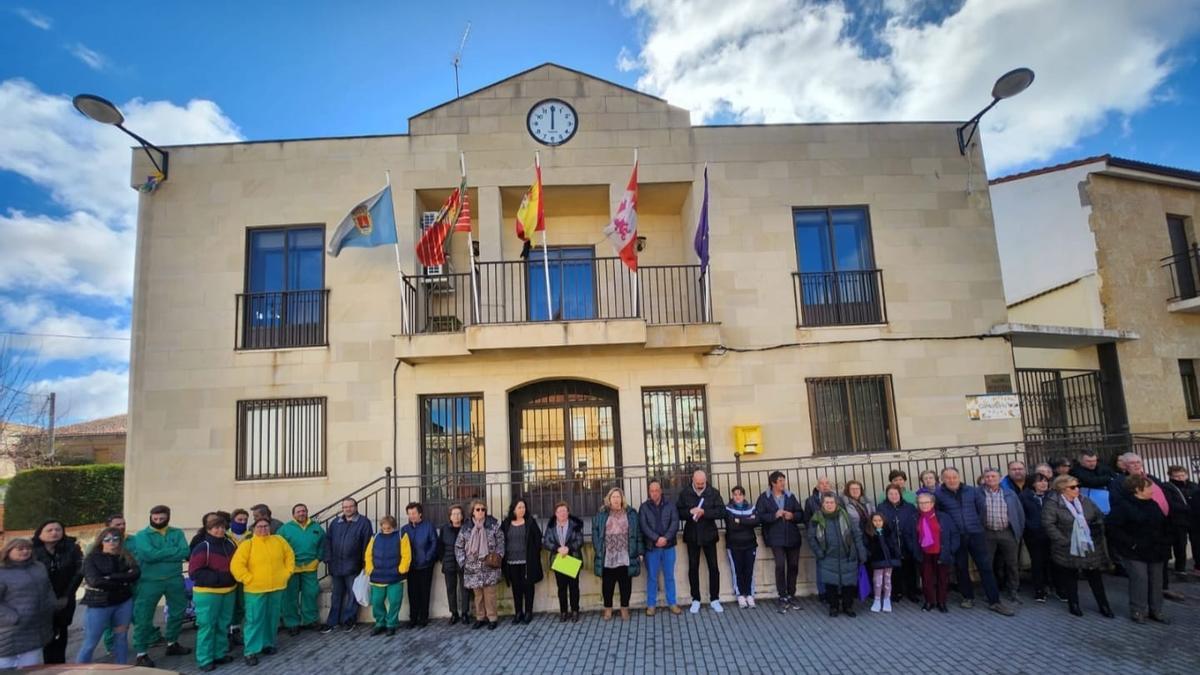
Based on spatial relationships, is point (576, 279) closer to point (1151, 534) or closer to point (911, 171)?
point (911, 171)

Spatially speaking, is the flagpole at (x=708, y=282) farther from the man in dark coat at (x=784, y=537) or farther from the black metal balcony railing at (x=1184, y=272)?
the black metal balcony railing at (x=1184, y=272)

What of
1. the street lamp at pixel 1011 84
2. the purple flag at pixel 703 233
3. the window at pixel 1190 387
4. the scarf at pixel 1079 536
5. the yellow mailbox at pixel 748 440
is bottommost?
the scarf at pixel 1079 536

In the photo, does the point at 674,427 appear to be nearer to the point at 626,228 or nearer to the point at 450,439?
the point at 626,228

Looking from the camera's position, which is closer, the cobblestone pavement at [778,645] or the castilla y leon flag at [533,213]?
the cobblestone pavement at [778,645]

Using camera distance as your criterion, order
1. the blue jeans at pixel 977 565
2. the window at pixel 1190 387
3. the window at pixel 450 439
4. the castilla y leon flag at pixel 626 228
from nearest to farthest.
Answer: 1. the blue jeans at pixel 977 565
2. the castilla y leon flag at pixel 626 228
3. the window at pixel 450 439
4. the window at pixel 1190 387

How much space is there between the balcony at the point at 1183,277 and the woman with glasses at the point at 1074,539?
8551 mm

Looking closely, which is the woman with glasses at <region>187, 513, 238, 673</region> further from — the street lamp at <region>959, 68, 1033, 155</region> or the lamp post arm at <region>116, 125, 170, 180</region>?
the street lamp at <region>959, 68, 1033, 155</region>

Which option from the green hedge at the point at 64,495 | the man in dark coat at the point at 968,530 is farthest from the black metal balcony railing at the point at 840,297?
the green hedge at the point at 64,495

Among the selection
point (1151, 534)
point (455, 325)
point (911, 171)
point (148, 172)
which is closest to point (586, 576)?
point (455, 325)

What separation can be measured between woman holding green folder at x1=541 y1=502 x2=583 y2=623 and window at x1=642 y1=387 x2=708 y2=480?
8.08ft

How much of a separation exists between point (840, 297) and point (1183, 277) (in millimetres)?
8739

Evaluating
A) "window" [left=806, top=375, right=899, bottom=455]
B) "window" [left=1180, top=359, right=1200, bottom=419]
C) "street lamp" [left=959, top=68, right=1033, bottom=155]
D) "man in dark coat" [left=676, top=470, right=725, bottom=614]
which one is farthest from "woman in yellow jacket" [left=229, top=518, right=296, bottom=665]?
"window" [left=1180, top=359, right=1200, bottom=419]

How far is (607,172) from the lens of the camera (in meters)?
10.9

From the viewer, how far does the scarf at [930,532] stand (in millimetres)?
7637
